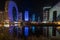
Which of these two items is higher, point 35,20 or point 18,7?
point 18,7

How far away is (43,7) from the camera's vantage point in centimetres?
781

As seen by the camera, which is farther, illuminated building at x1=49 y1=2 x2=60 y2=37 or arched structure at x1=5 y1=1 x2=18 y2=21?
illuminated building at x1=49 y1=2 x2=60 y2=37

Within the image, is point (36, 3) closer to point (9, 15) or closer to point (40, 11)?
point (40, 11)

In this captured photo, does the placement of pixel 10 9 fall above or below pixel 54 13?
above

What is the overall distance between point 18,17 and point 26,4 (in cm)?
74

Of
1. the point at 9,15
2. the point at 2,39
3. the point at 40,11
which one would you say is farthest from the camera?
the point at 40,11

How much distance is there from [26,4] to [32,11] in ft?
1.51

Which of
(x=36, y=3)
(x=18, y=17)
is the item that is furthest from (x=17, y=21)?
(x=36, y=3)

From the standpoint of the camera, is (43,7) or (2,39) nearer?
(2,39)

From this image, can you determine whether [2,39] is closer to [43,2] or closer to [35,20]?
[35,20]

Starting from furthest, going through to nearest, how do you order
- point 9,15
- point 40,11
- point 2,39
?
point 40,11
point 9,15
point 2,39

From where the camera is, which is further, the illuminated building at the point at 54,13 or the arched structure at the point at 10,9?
the illuminated building at the point at 54,13

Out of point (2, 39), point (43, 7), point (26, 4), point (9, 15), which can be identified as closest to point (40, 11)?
point (43, 7)

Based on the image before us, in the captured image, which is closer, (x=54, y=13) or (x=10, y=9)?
(x=10, y=9)
